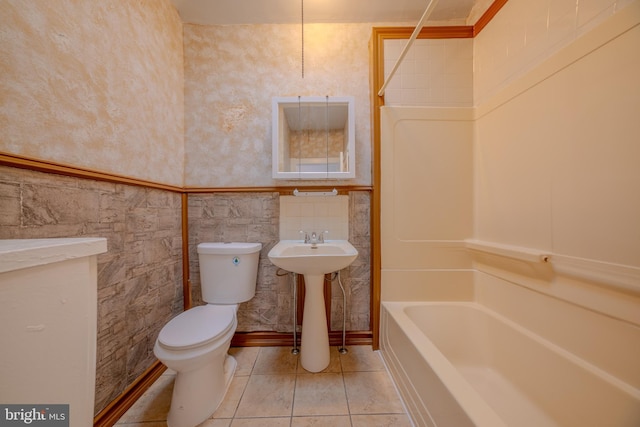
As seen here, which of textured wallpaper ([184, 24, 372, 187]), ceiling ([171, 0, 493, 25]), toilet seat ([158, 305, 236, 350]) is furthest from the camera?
textured wallpaper ([184, 24, 372, 187])

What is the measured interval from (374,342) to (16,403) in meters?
1.63

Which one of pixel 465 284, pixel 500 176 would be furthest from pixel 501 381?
pixel 500 176

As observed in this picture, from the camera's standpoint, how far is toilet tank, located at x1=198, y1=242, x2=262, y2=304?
1476 millimetres

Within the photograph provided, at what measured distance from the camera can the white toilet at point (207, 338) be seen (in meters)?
1.01

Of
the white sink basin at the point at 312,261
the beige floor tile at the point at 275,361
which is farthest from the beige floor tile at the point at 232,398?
the white sink basin at the point at 312,261

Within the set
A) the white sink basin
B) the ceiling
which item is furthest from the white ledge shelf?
the ceiling

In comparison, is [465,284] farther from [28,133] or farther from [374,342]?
[28,133]

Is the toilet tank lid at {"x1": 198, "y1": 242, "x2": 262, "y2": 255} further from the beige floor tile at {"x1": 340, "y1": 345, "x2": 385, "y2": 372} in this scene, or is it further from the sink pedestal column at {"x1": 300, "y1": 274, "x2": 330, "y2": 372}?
the beige floor tile at {"x1": 340, "y1": 345, "x2": 385, "y2": 372}

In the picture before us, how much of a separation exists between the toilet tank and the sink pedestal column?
0.44m

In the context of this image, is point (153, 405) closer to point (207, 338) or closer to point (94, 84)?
point (207, 338)

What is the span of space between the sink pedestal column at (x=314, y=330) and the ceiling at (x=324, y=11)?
180 centimetres

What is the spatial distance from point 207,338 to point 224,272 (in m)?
0.49

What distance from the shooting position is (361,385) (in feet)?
4.25

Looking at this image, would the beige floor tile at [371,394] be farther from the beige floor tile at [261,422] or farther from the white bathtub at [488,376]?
the beige floor tile at [261,422]
